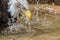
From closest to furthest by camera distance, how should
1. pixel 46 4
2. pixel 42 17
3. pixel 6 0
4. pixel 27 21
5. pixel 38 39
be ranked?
pixel 38 39 → pixel 6 0 → pixel 27 21 → pixel 42 17 → pixel 46 4

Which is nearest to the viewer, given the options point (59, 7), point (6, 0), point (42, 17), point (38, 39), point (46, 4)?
point (38, 39)

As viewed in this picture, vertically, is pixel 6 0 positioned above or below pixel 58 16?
above

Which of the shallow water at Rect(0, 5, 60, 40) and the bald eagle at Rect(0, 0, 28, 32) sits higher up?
A: the bald eagle at Rect(0, 0, 28, 32)

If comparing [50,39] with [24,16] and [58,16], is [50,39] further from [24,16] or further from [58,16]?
[58,16]

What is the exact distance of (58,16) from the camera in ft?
10.6

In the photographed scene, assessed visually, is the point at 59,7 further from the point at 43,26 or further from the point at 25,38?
the point at 25,38

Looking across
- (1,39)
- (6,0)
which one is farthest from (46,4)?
(1,39)

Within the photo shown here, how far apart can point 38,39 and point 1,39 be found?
410 mm

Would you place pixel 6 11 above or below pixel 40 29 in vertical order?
above

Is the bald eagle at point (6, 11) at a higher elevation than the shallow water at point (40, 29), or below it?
higher

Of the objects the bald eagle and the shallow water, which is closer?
the shallow water

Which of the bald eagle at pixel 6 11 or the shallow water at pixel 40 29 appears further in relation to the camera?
the bald eagle at pixel 6 11

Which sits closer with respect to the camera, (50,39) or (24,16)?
(50,39)

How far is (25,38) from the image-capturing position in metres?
2.52
